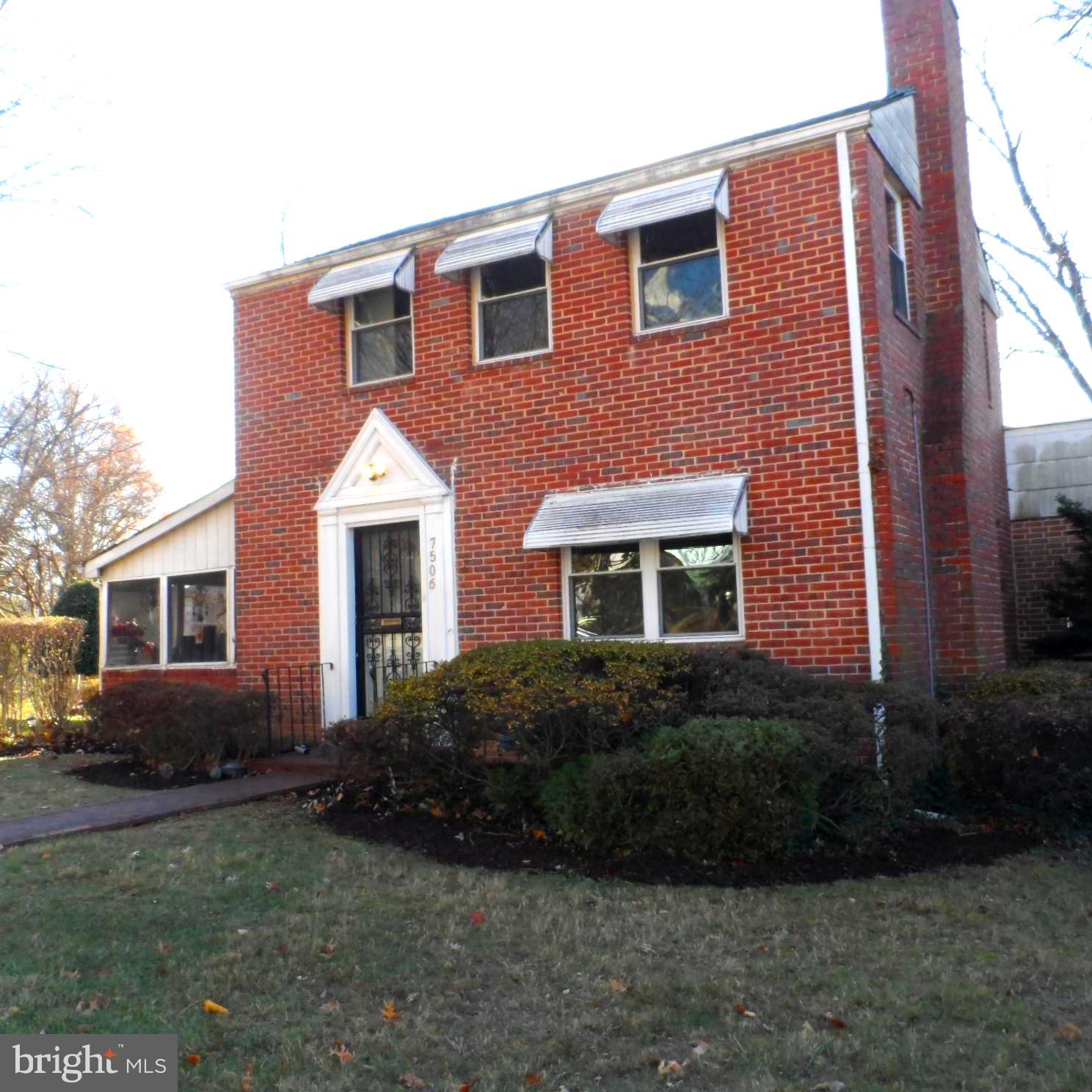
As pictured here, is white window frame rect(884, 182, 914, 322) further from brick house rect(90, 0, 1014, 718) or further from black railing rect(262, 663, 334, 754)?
black railing rect(262, 663, 334, 754)

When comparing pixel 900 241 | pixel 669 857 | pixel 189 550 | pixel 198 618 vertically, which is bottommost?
pixel 669 857

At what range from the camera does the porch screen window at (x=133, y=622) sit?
14.2 metres

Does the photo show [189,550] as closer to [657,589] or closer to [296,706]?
[296,706]

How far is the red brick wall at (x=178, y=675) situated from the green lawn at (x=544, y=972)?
229 inches

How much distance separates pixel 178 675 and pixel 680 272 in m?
7.93

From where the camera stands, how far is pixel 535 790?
25.4 feet

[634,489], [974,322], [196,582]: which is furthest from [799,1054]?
[196,582]

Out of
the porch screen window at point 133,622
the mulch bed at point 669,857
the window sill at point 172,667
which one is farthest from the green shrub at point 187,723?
the mulch bed at point 669,857

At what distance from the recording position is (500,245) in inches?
414

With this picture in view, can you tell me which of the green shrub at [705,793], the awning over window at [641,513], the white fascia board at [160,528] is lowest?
the green shrub at [705,793]

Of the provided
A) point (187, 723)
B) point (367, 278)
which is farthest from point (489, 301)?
point (187, 723)

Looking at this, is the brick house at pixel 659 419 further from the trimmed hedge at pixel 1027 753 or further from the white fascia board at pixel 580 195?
the trimmed hedge at pixel 1027 753

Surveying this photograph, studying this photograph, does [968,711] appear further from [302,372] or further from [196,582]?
[196,582]

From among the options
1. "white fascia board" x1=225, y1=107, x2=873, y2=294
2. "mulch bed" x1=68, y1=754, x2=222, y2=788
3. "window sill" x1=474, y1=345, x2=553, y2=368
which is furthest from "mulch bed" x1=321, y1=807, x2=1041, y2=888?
"white fascia board" x1=225, y1=107, x2=873, y2=294
